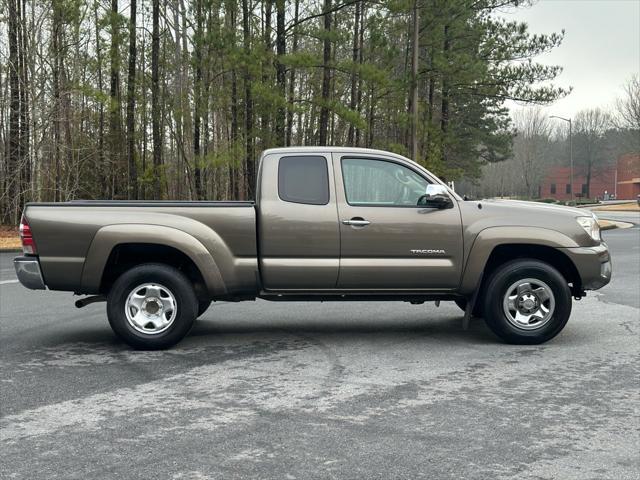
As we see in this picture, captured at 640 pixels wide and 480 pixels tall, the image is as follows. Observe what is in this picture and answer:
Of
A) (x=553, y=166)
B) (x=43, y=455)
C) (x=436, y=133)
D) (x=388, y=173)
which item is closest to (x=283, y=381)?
(x=43, y=455)

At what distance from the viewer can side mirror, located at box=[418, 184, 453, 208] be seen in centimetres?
699

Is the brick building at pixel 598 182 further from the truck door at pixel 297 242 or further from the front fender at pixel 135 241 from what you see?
the front fender at pixel 135 241

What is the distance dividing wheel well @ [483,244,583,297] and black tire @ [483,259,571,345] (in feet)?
0.81

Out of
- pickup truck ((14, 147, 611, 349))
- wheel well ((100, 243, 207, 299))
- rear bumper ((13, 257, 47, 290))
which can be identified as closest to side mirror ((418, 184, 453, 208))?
pickup truck ((14, 147, 611, 349))

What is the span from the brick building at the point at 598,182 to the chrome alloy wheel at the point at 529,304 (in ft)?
292

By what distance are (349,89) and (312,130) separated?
11.9 ft

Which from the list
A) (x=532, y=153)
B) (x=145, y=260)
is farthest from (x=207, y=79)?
(x=532, y=153)

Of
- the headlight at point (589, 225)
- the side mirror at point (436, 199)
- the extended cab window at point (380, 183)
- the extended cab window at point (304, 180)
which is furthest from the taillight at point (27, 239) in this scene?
the headlight at point (589, 225)

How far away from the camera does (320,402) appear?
5.21m

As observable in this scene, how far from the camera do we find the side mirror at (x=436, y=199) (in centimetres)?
699

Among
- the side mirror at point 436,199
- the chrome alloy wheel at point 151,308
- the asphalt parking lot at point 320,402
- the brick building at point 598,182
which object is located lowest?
the asphalt parking lot at point 320,402

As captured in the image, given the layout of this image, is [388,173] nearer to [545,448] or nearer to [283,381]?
[283,381]

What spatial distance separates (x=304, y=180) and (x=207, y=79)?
24.5 m

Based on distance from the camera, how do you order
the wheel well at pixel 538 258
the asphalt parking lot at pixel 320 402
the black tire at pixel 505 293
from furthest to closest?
the wheel well at pixel 538 258 → the black tire at pixel 505 293 → the asphalt parking lot at pixel 320 402
